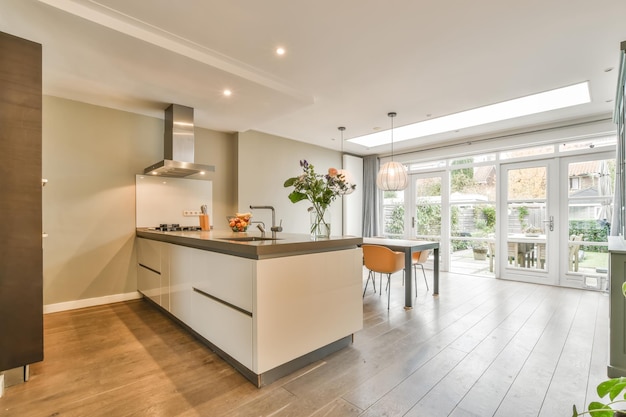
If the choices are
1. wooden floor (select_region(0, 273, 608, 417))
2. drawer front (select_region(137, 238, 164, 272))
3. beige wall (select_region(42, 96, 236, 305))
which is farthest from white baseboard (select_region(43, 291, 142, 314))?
drawer front (select_region(137, 238, 164, 272))

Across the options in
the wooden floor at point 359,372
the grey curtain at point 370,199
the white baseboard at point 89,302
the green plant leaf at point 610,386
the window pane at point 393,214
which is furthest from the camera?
the grey curtain at point 370,199

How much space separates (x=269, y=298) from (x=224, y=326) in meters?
0.53

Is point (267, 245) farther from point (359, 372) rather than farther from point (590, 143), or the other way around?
point (590, 143)

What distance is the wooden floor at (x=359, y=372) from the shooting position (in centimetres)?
174

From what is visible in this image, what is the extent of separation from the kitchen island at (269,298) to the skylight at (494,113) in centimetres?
339

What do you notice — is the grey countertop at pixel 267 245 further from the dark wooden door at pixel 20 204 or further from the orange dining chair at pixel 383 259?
the orange dining chair at pixel 383 259

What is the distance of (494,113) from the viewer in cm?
457

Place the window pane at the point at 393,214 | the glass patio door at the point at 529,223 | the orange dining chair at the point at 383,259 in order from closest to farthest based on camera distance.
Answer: the orange dining chair at the point at 383,259, the glass patio door at the point at 529,223, the window pane at the point at 393,214

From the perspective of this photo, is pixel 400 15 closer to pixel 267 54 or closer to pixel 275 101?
pixel 267 54

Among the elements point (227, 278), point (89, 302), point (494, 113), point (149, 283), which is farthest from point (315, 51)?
point (89, 302)

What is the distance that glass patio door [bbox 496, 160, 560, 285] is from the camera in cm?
491

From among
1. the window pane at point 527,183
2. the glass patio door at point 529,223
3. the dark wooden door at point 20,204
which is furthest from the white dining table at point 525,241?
the dark wooden door at point 20,204

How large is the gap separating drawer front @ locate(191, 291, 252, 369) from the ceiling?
2139 millimetres

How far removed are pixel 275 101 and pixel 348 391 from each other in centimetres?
304
